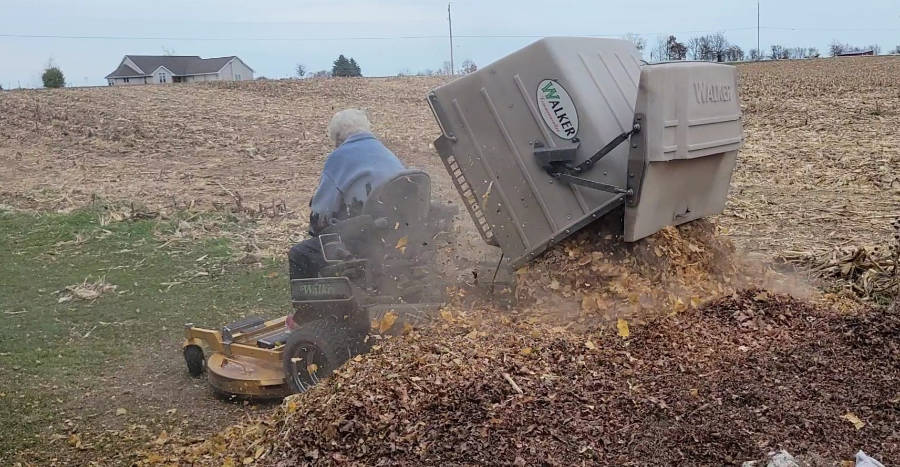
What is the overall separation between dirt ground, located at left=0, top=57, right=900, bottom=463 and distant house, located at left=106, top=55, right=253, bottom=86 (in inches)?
1750

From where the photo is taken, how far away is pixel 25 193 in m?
14.1

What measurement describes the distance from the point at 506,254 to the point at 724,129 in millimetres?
1599

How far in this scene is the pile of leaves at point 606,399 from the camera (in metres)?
3.44

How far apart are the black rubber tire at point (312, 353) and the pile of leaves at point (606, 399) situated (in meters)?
0.76

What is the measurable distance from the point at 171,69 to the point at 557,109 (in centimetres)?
7651

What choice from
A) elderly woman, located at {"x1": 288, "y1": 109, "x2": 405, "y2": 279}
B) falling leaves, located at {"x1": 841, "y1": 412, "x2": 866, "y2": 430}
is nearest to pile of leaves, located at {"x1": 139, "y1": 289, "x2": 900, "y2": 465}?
falling leaves, located at {"x1": 841, "y1": 412, "x2": 866, "y2": 430}

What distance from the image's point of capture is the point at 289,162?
56.5 ft

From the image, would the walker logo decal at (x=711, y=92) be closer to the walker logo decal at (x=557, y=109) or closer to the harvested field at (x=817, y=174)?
the walker logo decal at (x=557, y=109)

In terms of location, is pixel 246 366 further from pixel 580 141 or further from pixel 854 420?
pixel 854 420

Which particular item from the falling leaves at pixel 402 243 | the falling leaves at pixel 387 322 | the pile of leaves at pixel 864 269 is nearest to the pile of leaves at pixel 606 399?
the falling leaves at pixel 387 322

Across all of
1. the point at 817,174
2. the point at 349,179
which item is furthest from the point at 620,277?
the point at 817,174

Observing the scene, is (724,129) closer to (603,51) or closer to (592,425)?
(603,51)

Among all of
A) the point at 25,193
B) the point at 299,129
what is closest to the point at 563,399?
the point at 25,193

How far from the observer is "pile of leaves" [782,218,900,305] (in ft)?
18.0
